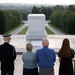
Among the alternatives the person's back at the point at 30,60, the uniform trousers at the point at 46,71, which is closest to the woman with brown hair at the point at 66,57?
the uniform trousers at the point at 46,71

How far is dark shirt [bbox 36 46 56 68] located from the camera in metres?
5.25

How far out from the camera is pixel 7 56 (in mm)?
5469

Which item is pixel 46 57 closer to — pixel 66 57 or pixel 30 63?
pixel 30 63

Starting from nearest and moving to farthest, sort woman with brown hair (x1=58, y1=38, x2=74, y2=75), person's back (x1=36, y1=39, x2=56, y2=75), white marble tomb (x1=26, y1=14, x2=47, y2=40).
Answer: person's back (x1=36, y1=39, x2=56, y2=75) < woman with brown hair (x1=58, y1=38, x2=74, y2=75) < white marble tomb (x1=26, y1=14, x2=47, y2=40)

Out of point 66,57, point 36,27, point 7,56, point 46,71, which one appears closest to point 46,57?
point 46,71

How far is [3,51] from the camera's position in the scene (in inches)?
214

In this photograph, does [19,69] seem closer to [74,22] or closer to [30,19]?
[30,19]

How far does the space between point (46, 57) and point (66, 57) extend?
444 mm

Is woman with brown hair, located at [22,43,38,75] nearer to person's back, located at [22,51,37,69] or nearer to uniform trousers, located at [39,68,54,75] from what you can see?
person's back, located at [22,51,37,69]

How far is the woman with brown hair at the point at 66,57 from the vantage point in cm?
540

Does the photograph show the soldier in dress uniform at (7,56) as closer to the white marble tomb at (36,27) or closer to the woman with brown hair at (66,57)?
the woman with brown hair at (66,57)

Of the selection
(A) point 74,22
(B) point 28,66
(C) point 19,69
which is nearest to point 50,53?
(B) point 28,66

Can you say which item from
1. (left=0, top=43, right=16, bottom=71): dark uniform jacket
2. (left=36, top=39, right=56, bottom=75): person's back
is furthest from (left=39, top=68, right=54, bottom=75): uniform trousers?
(left=0, top=43, right=16, bottom=71): dark uniform jacket

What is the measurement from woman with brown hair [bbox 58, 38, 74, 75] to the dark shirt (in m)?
0.27
